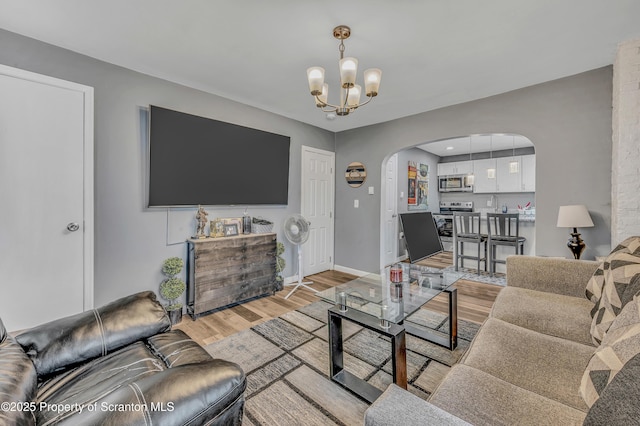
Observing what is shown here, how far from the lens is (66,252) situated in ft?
7.11

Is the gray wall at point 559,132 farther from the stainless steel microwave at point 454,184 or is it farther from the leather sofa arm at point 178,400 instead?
the stainless steel microwave at point 454,184

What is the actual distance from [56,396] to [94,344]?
235mm

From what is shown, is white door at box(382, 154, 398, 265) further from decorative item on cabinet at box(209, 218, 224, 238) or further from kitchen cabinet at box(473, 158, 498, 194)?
decorative item on cabinet at box(209, 218, 224, 238)

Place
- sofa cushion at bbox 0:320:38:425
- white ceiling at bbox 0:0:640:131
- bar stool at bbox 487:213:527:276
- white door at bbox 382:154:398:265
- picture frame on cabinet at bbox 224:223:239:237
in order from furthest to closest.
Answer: white door at bbox 382:154:398:265 < bar stool at bbox 487:213:527:276 < picture frame on cabinet at bbox 224:223:239:237 < white ceiling at bbox 0:0:640:131 < sofa cushion at bbox 0:320:38:425

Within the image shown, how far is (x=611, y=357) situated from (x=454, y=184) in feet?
21.9

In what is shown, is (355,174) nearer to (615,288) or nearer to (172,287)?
(172,287)

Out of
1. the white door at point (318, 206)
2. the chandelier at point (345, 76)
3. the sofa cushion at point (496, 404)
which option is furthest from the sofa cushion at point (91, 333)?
the white door at point (318, 206)

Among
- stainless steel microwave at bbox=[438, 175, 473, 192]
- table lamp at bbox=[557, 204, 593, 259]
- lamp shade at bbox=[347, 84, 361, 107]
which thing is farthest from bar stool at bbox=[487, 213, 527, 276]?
lamp shade at bbox=[347, 84, 361, 107]

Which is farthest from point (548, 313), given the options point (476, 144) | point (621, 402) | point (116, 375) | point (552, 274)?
point (476, 144)

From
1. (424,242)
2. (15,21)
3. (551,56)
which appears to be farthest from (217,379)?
(424,242)

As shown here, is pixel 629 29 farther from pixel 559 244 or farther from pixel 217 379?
pixel 217 379

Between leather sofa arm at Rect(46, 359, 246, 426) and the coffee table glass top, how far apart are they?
3.16 feet

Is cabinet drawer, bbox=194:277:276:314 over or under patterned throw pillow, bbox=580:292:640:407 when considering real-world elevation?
under

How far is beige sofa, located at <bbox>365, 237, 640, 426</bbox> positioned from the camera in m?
0.70
